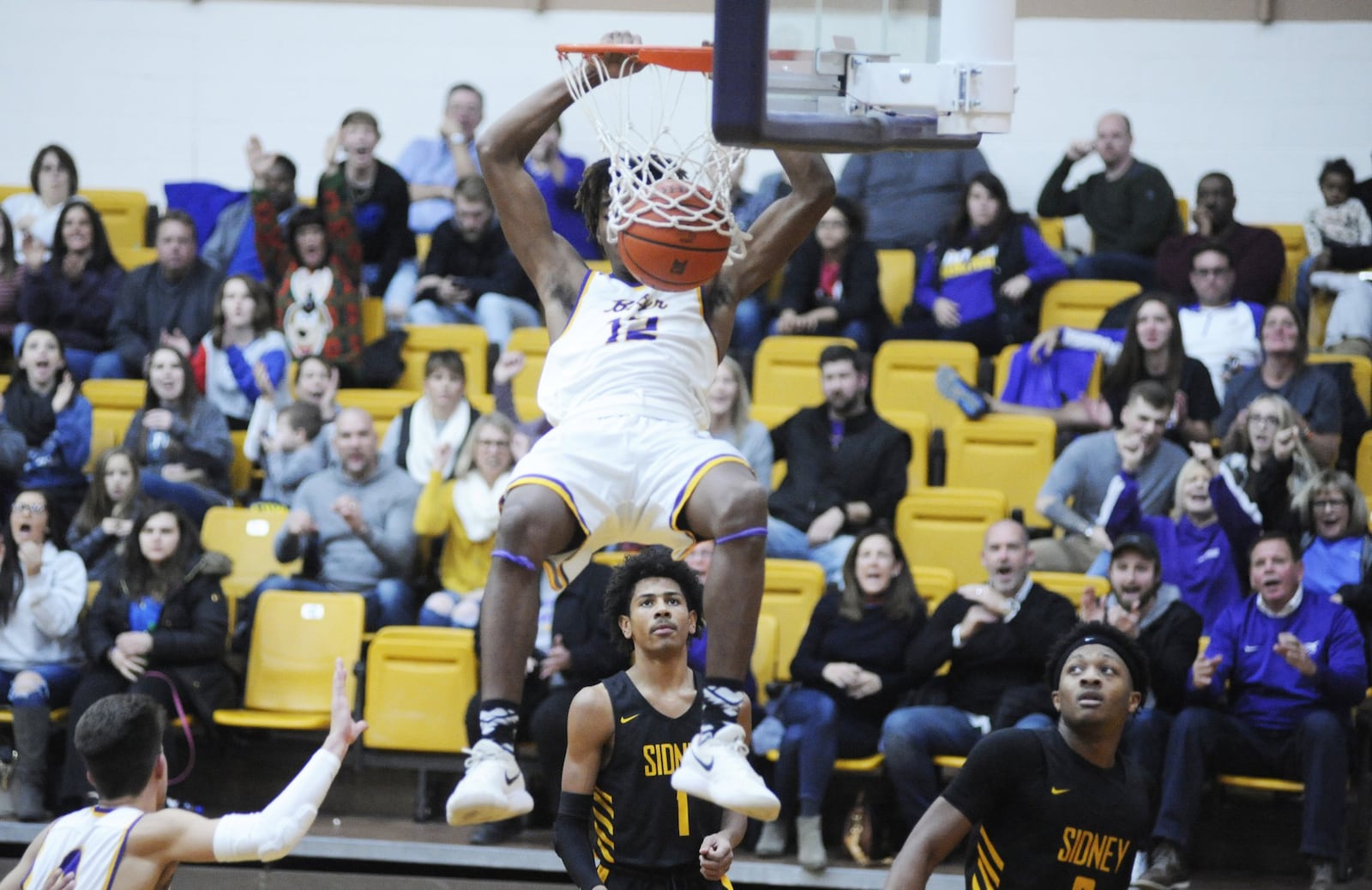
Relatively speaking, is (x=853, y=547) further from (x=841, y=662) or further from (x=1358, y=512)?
(x=1358, y=512)

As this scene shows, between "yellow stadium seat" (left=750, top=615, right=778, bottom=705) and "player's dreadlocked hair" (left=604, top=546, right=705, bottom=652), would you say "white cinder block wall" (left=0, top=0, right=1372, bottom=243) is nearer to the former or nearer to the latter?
"yellow stadium seat" (left=750, top=615, right=778, bottom=705)

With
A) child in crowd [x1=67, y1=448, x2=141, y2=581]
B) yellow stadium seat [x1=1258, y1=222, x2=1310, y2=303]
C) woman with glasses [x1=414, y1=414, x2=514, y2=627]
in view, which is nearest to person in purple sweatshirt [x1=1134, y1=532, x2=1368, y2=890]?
yellow stadium seat [x1=1258, y1=222, x2=1310, y2=303]

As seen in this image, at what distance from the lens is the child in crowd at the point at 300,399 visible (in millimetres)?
8953

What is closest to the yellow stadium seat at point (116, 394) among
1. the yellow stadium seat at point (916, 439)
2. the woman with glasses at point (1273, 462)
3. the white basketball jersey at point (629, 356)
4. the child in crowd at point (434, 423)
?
the child in crowd at point (434, 423)

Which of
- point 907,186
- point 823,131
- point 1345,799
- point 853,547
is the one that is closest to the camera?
point 823,131

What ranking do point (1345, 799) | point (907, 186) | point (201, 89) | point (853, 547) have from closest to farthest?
point (1345, 799)
point (853, 547)
point (907, 186)
point (201, 89)

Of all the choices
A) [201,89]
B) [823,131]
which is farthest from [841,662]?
[201,89]

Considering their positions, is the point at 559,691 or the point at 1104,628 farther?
the point at 559,691

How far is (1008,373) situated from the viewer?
29.6 ft

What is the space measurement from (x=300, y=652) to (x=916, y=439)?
9.96ft

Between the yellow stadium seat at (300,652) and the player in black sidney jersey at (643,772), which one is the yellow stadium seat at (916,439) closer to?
the yellow stadium seat at (300,652)

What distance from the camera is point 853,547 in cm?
747

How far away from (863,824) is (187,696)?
9.59 feet

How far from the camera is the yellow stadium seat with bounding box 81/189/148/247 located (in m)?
11.2
